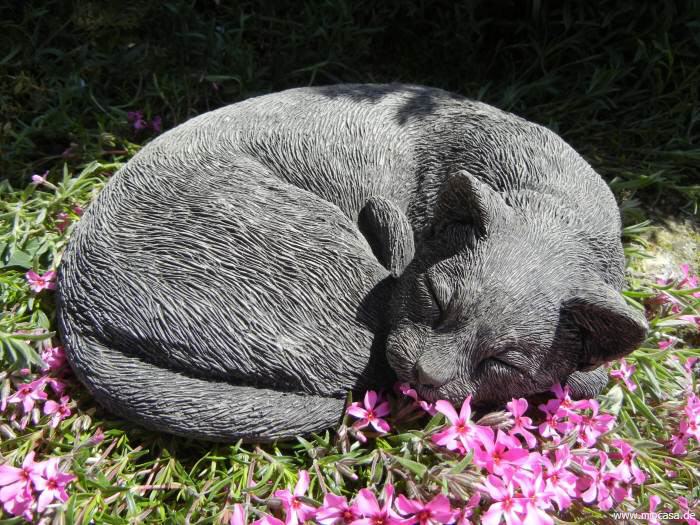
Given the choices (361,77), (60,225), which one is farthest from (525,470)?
(361,77)

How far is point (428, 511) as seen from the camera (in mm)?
1678

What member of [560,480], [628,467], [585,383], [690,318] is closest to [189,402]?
[560,480]

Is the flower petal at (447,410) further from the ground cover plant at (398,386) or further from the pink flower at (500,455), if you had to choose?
the pink flower at (500,455)

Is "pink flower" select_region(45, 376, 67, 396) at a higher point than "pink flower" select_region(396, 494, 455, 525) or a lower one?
lower

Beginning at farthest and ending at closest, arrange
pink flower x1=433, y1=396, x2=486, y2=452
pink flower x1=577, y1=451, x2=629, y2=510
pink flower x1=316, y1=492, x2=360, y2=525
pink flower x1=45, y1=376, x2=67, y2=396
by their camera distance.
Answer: pink flower x1=45, y1=376, x2=67, y2=396, pink flower x1=577, y1=451, x2=629, y2=510, pink flower x1=433, y1=396, x2=486, y2=452, pink flower x1=316, y1=492, x2=360, y2=525

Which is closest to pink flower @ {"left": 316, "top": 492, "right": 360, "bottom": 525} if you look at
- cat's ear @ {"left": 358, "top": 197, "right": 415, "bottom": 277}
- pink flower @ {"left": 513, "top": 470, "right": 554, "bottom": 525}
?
pink flower @ {"left": 513, "top": 470, "right": 554, "bottom": 525}

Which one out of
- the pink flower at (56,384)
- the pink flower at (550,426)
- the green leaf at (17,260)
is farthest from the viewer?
the green leaf at (17,260)

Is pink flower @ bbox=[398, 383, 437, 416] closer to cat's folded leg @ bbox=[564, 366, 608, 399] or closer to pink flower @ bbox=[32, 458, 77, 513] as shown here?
cat's folded leg @ bbox=[564, 366, 608, 399]

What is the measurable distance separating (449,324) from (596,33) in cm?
284

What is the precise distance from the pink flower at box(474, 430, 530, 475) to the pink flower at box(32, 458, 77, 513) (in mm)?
1304

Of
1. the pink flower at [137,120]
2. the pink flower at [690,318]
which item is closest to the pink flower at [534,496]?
the pink flower at [690,318]

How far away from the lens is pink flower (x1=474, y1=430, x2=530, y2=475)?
181 cm

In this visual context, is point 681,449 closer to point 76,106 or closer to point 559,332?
point 559,332

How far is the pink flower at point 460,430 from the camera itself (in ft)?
5.98
